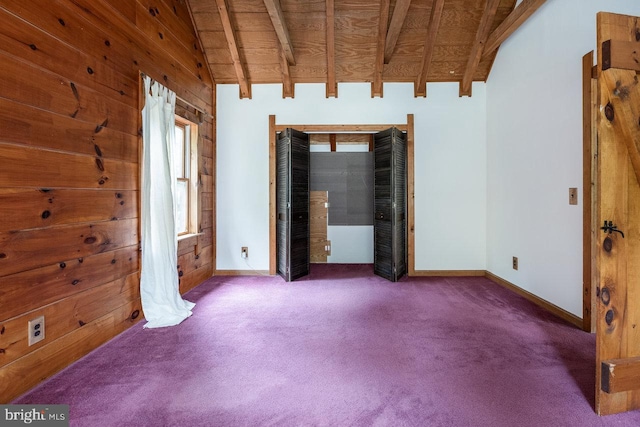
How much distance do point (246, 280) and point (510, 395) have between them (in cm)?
301

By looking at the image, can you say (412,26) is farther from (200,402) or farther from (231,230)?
(200,402)

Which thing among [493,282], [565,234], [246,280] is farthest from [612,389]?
[246,280]

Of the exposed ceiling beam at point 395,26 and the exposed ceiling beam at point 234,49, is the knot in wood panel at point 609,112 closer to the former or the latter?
the exposed ceiling beam at point 395,26

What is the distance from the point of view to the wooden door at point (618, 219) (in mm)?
1339

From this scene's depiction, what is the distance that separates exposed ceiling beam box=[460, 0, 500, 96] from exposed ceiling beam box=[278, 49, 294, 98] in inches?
89.9

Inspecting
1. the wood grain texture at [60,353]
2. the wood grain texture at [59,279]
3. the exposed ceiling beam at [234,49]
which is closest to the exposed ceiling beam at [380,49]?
the exposed ceiling beam at [234,49]

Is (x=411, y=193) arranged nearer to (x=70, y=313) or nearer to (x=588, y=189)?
(x=588, y=189)

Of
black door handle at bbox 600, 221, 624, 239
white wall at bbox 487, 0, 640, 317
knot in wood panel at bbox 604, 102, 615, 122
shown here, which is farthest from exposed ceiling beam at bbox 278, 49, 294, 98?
black door handle at bbox 600, 221, 624, 239

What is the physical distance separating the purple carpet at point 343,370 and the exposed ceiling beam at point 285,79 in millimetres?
2764

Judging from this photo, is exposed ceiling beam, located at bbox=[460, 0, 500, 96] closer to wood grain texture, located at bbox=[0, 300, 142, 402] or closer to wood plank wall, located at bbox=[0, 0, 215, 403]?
wood plank wall, located at bbox=[0, 0, 215, 403]

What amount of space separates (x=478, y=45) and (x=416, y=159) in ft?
4.84

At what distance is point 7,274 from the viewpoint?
4.79ft

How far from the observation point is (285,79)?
3.85m

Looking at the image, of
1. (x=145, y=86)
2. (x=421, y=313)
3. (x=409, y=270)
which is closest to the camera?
(x=145, y=86)
